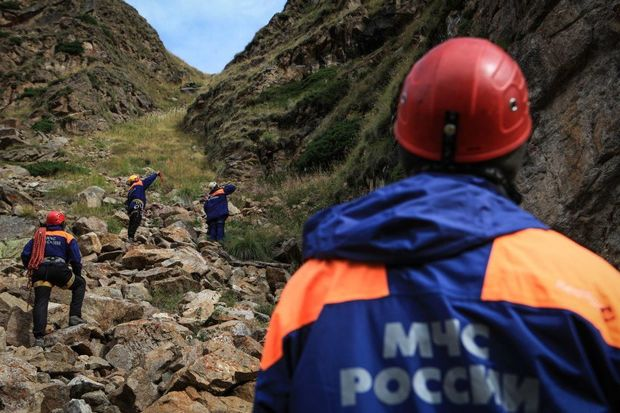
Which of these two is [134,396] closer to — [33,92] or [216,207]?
[216,207]

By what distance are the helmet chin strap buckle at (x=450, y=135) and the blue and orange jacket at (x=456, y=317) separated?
12 centimetres

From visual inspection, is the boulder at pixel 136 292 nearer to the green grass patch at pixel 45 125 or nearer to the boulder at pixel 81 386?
the boulder at pixel 81 386

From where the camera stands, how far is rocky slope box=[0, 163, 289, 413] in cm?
486

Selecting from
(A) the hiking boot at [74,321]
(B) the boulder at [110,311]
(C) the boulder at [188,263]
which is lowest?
(A) the hiking boot at [74,321]

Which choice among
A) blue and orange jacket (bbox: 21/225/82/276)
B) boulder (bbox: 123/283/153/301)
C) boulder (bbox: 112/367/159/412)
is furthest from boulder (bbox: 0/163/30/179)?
boulder (bbox: 112/367/159/412)

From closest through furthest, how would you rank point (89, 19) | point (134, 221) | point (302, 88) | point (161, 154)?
point (134, 221), point (302, 88), point (161, 154), point (89, 19)

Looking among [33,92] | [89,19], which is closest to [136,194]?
[33,92]

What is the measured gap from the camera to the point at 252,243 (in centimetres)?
1231

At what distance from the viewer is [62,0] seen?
42.5 meters

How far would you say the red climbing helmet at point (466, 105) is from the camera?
1.44 meters

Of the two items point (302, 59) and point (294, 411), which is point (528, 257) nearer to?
point (294, 411)

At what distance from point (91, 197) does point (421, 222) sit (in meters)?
15.7

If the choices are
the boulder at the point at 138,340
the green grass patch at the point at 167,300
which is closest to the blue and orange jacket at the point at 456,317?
the boulder at the point at 138,340

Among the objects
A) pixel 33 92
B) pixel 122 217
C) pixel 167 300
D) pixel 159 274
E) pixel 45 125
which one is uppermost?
pixel 33 92
